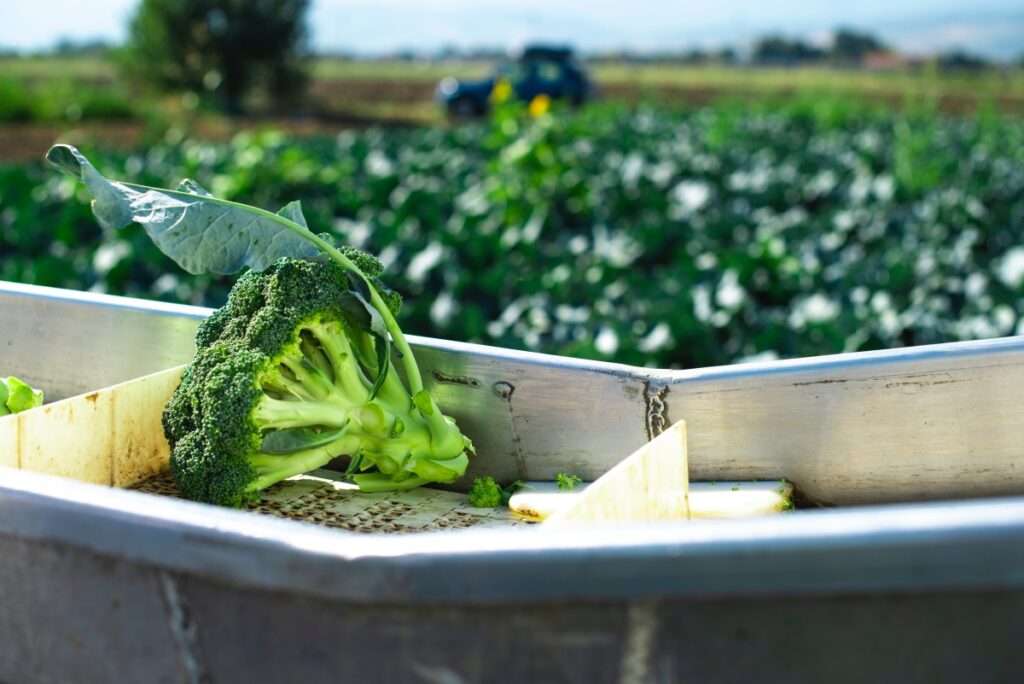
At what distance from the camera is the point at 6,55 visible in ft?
173

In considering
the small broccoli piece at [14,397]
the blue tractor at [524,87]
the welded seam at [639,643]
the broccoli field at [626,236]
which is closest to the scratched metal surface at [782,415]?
the small broccoli piece at [14,397]

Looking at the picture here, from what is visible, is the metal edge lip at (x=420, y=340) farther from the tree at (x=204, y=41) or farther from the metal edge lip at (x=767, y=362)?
the tree at (x=204, y=41)

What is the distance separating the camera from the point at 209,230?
2.44 m

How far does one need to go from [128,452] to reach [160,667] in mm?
854

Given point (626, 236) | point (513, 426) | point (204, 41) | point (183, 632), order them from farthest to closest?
point (204, 41)
point (626, 236)
point (513, 426)
point (183, 632)

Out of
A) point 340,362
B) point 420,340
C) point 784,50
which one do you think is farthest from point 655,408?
point 784,50

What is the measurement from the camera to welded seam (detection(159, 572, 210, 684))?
63.9 inches

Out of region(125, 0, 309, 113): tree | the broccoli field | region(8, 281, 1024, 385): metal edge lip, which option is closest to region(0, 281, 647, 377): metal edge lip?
region(8, 281, 1024, 385): metal edge lip

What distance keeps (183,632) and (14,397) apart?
101cm

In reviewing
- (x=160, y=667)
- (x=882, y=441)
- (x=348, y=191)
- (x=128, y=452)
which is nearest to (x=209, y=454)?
(x=128, y=452)

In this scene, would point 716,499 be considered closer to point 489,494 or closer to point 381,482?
point 489,494

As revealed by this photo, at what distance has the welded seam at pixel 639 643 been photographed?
1.42m

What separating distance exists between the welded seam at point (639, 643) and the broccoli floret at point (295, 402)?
3.15 feet

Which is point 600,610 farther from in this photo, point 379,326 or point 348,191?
point 348,191
